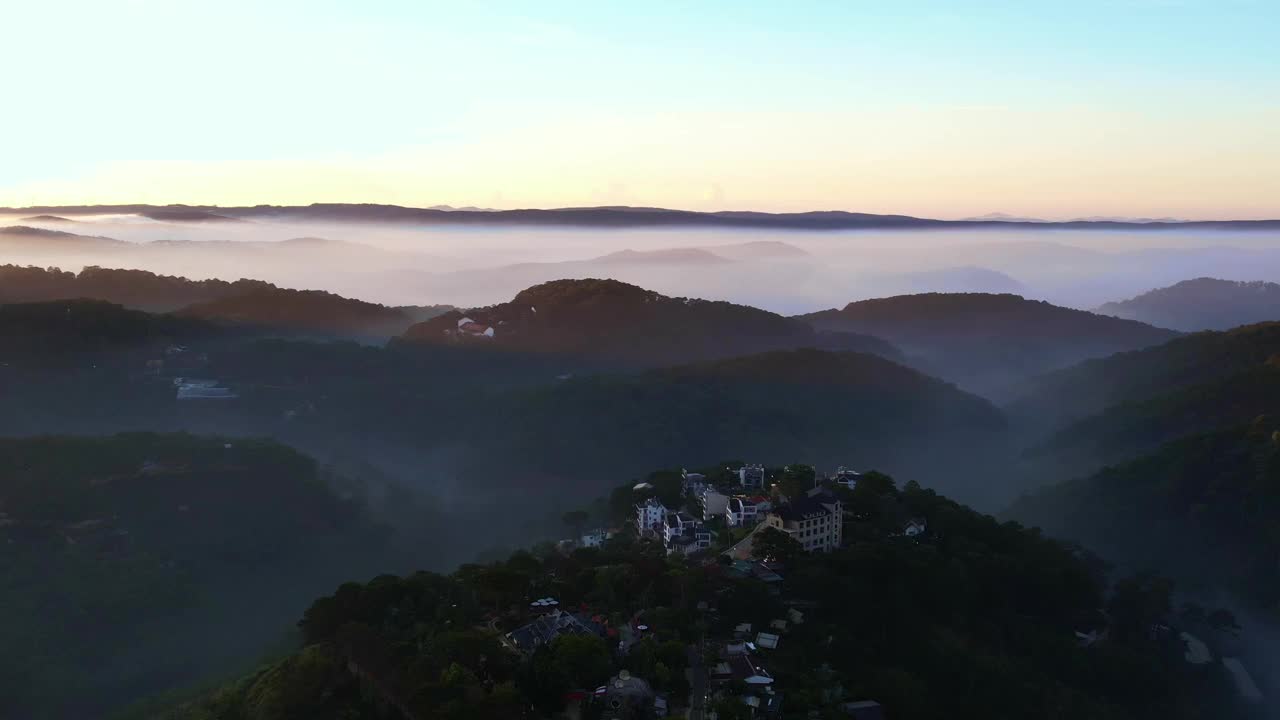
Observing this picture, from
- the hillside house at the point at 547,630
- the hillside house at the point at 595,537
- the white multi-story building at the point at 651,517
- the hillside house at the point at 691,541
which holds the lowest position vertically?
the hillside house at the point at 595,537

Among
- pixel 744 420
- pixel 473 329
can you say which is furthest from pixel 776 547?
pixel 473 329

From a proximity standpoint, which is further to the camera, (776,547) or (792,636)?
(776,547)

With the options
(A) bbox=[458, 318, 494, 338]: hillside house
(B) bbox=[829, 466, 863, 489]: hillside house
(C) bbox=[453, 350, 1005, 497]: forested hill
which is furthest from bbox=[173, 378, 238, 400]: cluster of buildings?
(B) bbox=[829, 466, 863, 489]: hillside house

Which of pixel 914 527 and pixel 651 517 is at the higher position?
pixel 914 527

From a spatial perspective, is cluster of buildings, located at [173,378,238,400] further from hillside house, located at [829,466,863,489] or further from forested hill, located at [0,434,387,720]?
hillside house, located at [829,466,863,489]

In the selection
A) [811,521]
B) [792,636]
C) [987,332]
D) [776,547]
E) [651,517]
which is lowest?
[987,332]

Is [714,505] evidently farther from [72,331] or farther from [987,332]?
[987,332]

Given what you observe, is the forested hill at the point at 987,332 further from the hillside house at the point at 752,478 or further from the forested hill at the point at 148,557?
the forested hill at the point at 148,557

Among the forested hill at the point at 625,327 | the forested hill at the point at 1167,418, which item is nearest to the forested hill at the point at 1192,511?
the forested hill at the point at 1167,418
